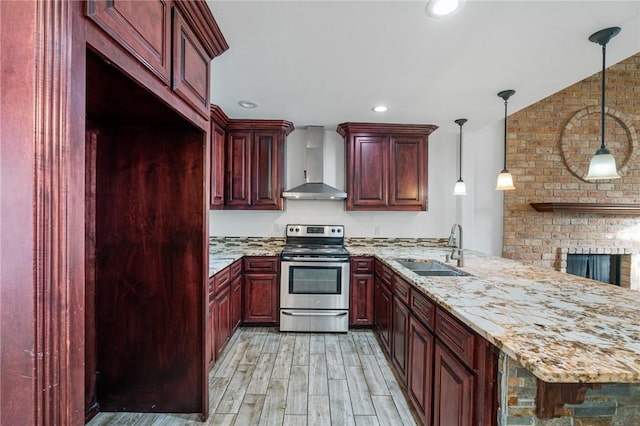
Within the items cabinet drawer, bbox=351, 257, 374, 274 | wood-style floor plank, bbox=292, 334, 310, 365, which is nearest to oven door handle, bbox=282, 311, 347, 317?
wood-style floor plank, bbox=292, 334, 310, 365

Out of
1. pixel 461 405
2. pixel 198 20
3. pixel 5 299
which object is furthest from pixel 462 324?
pixel 198 20

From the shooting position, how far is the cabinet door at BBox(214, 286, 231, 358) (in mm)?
2477

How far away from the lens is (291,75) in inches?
88.0

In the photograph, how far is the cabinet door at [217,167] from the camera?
10.2ft

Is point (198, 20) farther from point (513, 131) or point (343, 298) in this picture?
point (513, 131)

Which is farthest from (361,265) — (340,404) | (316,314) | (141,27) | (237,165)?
(141,27)

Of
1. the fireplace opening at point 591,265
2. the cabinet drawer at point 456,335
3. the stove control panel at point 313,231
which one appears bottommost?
the fireplace opening at point 591,265

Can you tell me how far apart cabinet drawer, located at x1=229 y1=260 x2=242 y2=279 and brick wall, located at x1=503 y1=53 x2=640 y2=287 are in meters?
3.53

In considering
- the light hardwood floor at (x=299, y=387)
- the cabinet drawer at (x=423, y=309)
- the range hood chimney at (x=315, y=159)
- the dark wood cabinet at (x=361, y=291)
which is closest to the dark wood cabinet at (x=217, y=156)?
the range hood chimney at (x=315, y=159)

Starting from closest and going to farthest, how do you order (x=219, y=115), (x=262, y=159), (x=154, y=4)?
(x=154, y=4) < (x=219, y=115) < (x=262, y=159)

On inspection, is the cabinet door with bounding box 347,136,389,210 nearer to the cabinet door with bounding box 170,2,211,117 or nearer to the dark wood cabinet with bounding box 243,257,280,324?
the dark wood cabinet with bounding box 243,257,280,324

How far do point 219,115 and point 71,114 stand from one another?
8.65 feet

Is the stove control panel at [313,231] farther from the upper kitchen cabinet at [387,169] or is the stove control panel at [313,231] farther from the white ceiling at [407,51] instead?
the white ceiling at [407,51]

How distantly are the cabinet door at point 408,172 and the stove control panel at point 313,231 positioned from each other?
0.80 metres
